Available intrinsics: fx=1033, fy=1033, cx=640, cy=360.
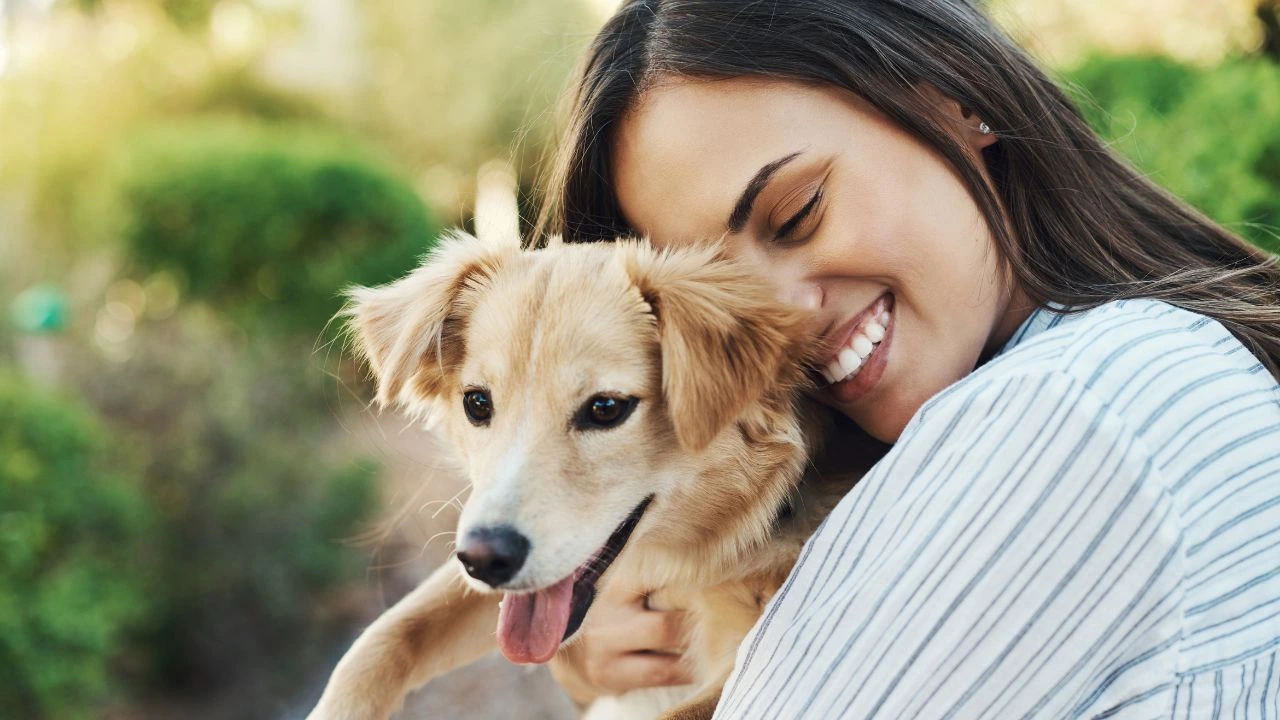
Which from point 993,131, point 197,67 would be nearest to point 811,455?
point 993,131

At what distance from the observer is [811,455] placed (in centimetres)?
226

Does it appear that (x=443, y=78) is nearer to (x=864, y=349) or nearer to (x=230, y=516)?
(x=230, y=516)

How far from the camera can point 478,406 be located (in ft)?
7.13

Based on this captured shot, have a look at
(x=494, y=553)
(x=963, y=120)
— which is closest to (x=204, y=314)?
(x=494, y=553)

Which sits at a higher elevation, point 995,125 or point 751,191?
point 995,125

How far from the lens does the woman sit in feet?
4.25

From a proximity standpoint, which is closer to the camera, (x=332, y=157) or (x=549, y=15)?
(x=332, y=157)

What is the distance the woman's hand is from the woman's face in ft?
2.44

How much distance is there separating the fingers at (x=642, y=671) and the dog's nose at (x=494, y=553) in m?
0.73

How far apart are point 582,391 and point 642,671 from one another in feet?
2.72

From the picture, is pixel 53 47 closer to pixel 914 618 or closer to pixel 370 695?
pixel 370 695

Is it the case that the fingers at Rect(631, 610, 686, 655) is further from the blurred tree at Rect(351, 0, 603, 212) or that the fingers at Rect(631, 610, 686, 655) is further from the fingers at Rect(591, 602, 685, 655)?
the blurred tree at Rect(351, 0, 603, 212)

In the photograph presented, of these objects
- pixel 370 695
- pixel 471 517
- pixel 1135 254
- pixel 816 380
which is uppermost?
pixel 1135 254

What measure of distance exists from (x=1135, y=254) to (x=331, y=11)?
55.5ft
